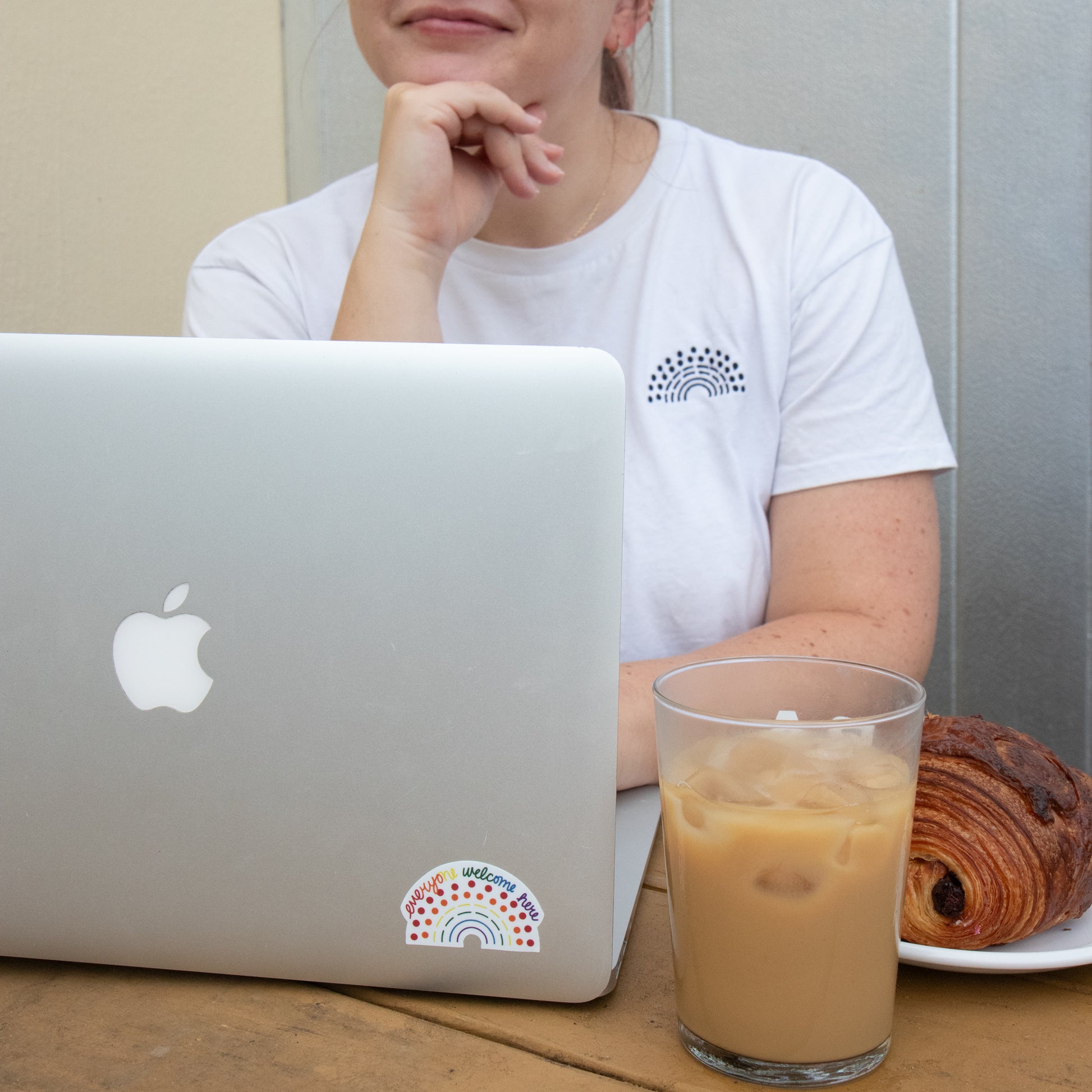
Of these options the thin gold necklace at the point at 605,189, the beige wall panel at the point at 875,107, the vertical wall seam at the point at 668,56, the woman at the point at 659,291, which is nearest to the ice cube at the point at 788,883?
the woman at the point at 659,291

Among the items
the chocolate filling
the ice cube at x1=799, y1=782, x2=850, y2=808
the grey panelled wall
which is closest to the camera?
the ice cube at x1=799, y1=782, x2=850, y2=808

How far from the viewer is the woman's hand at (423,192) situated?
3.03 feet

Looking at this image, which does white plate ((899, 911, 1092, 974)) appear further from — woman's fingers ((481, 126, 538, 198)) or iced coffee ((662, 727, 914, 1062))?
woman's fingers ((481, 126, 538, 198))

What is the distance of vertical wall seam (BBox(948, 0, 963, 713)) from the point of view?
5.17ft

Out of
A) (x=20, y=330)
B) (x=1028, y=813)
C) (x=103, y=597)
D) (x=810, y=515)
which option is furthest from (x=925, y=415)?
(x=20, y=330)

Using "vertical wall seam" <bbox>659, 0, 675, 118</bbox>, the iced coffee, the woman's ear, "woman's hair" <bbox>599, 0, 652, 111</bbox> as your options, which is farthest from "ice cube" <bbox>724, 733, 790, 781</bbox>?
"vertical wall seam" <bbox>659, 0, 675, 118</bbox>

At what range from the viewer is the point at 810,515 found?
41.3 inches

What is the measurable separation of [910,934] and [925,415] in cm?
63

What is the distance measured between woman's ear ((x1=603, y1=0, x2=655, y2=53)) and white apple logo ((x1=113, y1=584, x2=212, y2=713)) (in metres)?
0.86

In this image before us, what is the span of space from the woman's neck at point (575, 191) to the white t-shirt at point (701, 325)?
27 millimetres

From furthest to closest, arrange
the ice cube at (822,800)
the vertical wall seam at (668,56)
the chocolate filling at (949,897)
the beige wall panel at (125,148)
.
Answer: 1. the vertical wall seam at (668,56)
2. the beige wall panel at (125,148)
3. the chocolate filling at (949,897)
4. the ice cube at (822,800)

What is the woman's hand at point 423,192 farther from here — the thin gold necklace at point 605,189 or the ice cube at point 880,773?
the ice cube at point 880,773

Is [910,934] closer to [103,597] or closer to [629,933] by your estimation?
[629,933]

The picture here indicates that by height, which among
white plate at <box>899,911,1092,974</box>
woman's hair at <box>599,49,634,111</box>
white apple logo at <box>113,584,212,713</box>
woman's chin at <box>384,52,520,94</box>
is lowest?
white plate at <box>899,911,1092,974</box>
